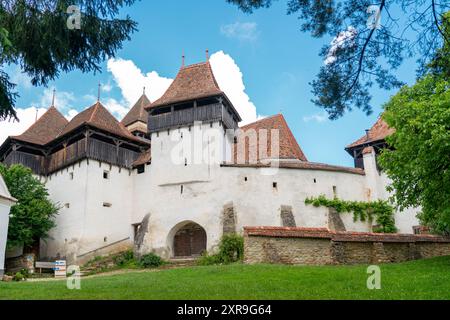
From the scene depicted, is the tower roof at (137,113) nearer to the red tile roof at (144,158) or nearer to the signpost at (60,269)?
the red tile roof at (144,158)

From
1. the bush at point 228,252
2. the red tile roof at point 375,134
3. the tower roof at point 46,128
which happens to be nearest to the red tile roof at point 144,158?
the tower roof at point 46,128

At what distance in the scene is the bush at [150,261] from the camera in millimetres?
22531

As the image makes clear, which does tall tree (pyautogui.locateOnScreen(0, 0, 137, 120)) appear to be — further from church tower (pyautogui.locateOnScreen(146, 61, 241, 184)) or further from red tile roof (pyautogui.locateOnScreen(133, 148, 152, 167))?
red tile roof (pyautogui.locateOnScreen(133, 148, 152, 167))

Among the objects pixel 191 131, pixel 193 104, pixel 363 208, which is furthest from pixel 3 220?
pixel 363 208

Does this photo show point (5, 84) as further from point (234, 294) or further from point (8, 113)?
point (234, 294)

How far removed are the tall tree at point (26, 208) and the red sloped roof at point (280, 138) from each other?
11.3m

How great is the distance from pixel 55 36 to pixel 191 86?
1930 cm

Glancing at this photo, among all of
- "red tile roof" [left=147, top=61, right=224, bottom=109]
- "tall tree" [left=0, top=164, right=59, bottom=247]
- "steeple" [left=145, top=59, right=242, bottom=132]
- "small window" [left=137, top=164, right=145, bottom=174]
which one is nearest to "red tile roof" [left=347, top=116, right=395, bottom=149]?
"steeple" [left=145, top=59, right=242, bottom=132]

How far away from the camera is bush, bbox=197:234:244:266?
20594mm

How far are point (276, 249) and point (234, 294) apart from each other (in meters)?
8.68

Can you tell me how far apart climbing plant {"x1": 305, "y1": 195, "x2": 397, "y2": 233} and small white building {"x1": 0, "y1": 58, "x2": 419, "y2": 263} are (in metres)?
0.35

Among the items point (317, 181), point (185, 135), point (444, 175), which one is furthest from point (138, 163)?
point (444, 175)

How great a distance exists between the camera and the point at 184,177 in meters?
24.5

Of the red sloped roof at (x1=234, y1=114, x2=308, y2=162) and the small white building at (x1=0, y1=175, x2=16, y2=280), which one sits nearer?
the small white building at (x1=0, y1=175, x2=16, y2=280)
